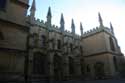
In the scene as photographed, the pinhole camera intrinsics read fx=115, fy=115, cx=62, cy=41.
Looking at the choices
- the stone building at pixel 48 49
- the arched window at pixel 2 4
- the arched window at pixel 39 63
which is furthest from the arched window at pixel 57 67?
the arched window at pixel 2 4

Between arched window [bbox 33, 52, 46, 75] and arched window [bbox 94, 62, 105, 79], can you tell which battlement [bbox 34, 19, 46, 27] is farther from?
arched window [bbox 94, 62, 105, 79]

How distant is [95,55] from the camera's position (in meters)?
24.7

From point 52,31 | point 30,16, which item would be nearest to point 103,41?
point 52,31

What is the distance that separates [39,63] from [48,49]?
279 cm

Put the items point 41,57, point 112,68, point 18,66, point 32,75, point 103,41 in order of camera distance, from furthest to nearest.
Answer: point 103,41
point 112,68
point 41,57
point 32,75
point 18,66

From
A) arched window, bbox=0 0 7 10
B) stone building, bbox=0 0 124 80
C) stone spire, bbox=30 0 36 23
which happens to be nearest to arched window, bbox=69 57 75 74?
stone building, bbox=0 0 124 80

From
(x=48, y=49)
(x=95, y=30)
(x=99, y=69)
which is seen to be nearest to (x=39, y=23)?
(x=48, y=49)

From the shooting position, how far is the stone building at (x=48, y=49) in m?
9.09

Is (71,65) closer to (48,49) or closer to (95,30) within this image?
(48,49)

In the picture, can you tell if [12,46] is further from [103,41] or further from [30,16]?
[103,41]

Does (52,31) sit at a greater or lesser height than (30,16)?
lesser

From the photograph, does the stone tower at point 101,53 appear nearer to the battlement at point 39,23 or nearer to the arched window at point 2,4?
the battlement at point 39,23

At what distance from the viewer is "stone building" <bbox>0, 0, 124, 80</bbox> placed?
9.09 meters

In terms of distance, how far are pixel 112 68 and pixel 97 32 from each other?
8.40 m
